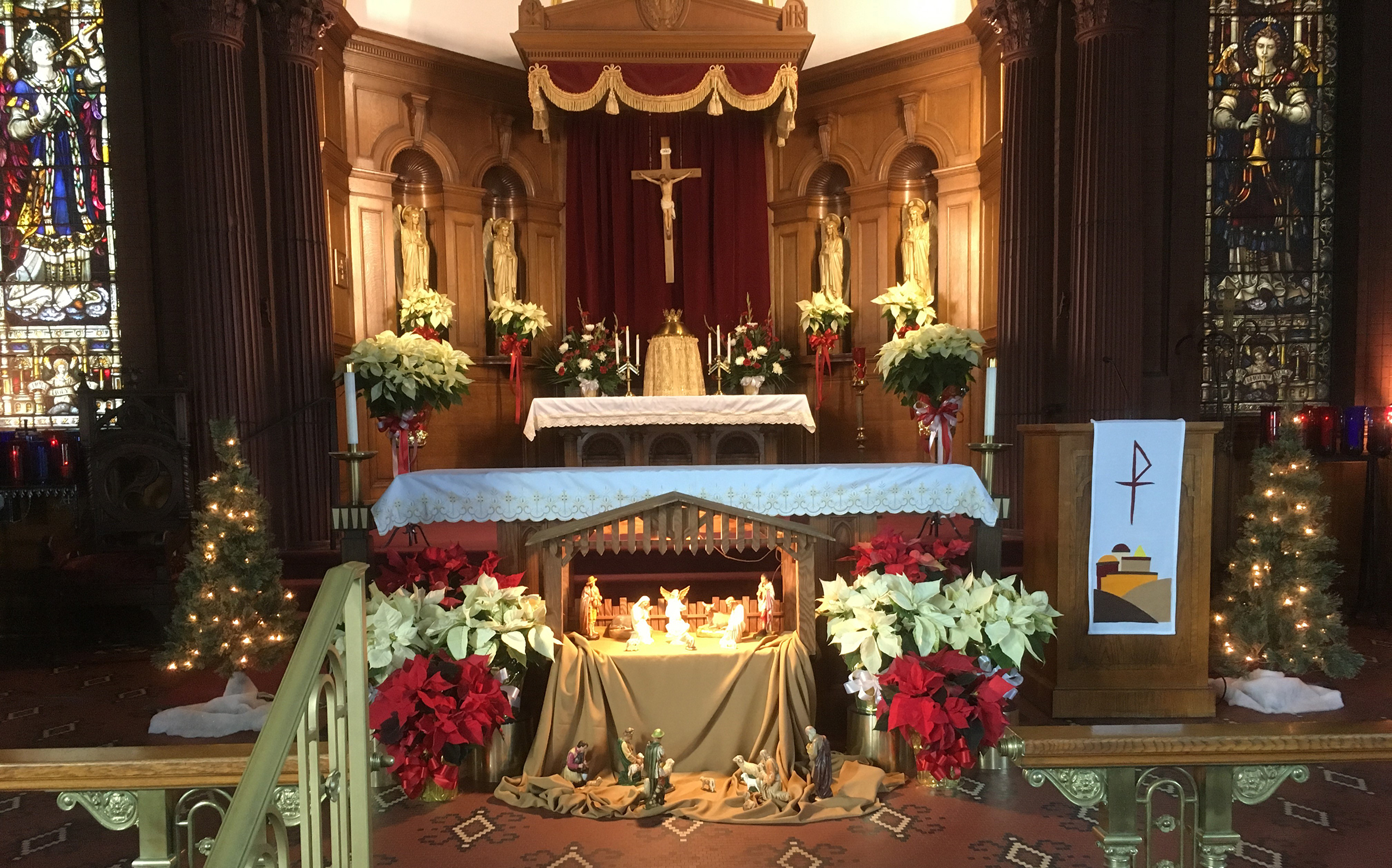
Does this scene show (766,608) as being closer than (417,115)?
Yes

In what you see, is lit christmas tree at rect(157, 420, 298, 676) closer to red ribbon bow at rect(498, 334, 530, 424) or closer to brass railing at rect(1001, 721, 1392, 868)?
brass railing at rect(1001, 721, 1392, 868)

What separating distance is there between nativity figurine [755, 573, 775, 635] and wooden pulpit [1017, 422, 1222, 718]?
135cm

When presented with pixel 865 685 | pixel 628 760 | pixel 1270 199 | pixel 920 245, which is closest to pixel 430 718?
pixel 628 760

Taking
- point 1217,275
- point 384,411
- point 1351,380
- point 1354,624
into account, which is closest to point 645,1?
point 384,411

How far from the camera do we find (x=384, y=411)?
17.6 feet

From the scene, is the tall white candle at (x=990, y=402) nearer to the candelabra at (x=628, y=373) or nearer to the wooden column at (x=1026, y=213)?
the wooden column at (x=1026, y=213)

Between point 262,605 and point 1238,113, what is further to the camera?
point 1238,113

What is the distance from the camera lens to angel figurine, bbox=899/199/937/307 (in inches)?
339

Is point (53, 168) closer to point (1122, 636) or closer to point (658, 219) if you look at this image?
point (658, 219)

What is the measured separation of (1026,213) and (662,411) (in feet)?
10.4

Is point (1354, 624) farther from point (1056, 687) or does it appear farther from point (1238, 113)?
point (1238, 113)

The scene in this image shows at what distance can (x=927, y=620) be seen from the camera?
12.0 feet

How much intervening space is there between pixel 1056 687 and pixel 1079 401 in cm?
293

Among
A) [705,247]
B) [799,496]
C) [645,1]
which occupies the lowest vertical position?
[799,496]
